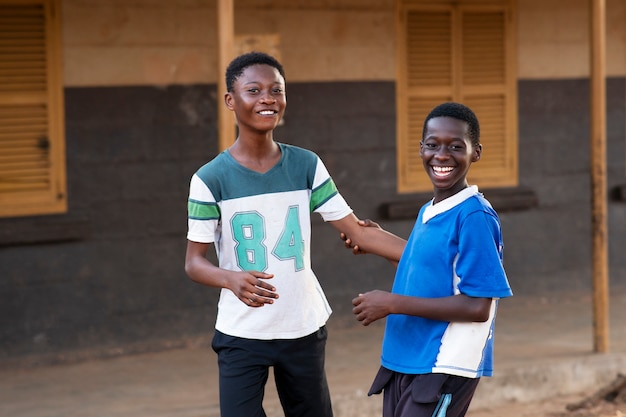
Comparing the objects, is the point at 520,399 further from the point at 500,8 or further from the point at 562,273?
the point at 500,8

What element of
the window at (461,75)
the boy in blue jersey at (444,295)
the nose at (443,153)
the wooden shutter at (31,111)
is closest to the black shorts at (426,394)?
the boy in blue jersey at (444,295)

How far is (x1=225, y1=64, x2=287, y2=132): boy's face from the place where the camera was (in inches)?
150

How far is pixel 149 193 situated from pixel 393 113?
1912mm

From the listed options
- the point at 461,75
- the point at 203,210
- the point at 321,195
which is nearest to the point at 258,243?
the point at 203,210

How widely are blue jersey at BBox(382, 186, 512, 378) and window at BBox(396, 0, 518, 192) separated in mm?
4784

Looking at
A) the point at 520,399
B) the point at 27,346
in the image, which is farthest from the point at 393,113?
the point at 27,346

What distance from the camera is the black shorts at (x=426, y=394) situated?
3404mm

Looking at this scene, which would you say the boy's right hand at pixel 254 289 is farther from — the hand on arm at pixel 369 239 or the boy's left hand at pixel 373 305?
the hand on arm at pixel 369 239

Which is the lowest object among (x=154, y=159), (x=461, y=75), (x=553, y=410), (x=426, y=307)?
(x=553, y=410)

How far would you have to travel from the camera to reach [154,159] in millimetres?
7254

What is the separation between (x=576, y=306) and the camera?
8.71 metres

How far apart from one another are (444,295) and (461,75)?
527cm

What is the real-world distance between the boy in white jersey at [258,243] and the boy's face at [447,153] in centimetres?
48

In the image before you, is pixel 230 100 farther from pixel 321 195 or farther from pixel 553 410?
pixel 553 410
